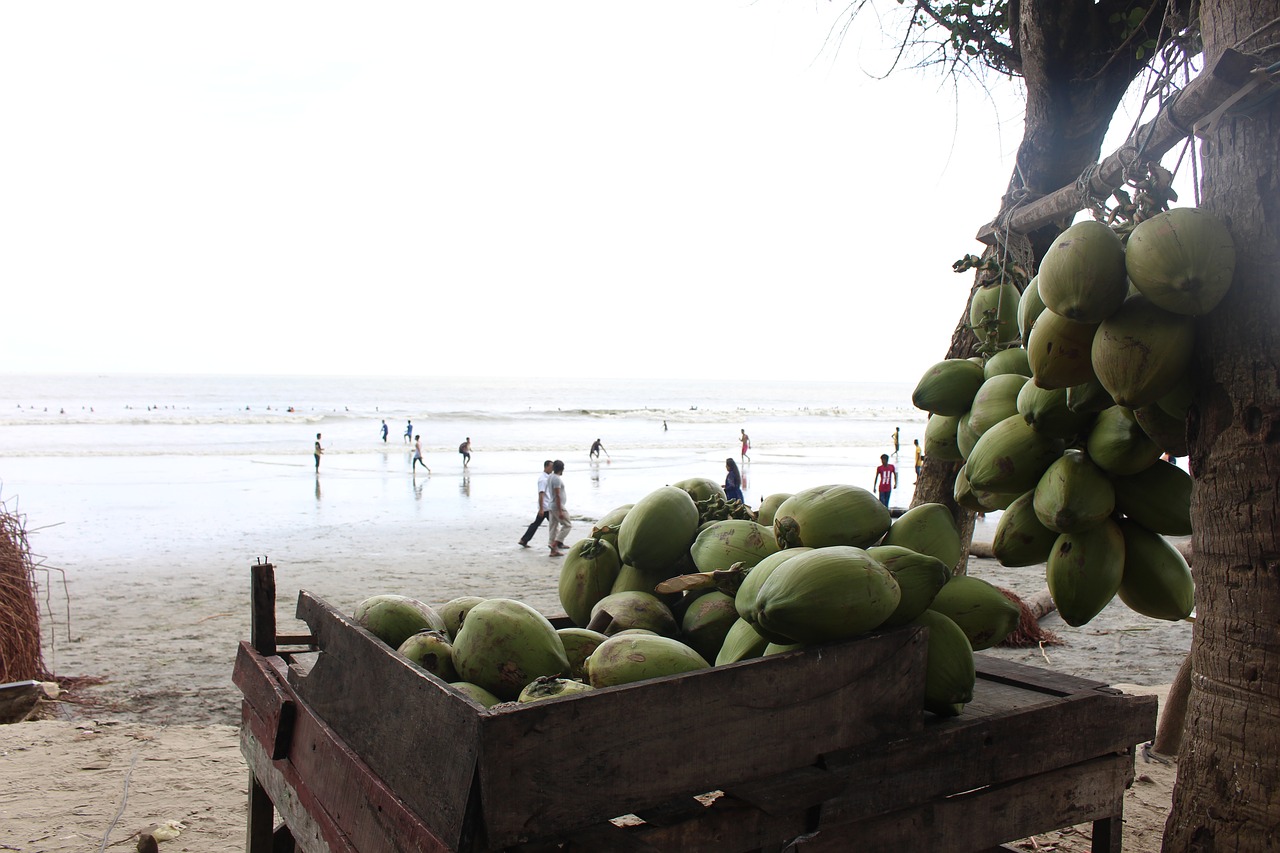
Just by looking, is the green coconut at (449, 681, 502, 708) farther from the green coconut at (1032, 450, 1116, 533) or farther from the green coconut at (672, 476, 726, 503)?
the green coconut at (1032, 450, 1116, 533)

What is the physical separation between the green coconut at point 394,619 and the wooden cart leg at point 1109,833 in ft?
5.78

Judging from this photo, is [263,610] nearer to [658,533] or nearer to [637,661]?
[658,533]

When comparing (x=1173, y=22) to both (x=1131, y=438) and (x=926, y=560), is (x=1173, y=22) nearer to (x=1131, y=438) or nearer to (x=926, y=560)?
(x=1131, y=438)

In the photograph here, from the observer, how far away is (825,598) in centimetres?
172

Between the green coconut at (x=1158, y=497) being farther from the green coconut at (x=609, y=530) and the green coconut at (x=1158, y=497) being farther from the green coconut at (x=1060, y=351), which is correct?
the green coconut at (x=609, y=530)

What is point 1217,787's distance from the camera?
175cm

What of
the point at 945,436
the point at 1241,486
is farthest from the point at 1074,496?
the point at 945,436

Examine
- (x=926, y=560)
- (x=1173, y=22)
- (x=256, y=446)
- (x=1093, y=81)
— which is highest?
(x=1093, y=81)

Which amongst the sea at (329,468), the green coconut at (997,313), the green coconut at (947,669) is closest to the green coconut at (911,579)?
the green coconut at (947,669)

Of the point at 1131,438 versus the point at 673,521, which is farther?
the point at 673,521

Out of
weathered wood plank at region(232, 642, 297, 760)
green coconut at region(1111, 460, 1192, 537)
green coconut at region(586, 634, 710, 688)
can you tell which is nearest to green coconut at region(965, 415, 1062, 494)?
green coconut at region(1111, 460, 1192, 537)

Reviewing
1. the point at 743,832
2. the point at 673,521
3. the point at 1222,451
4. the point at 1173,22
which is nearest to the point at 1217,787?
the point at 1222,451

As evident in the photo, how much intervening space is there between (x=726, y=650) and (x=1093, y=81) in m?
2.55

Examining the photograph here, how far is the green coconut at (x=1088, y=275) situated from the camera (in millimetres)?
1674
